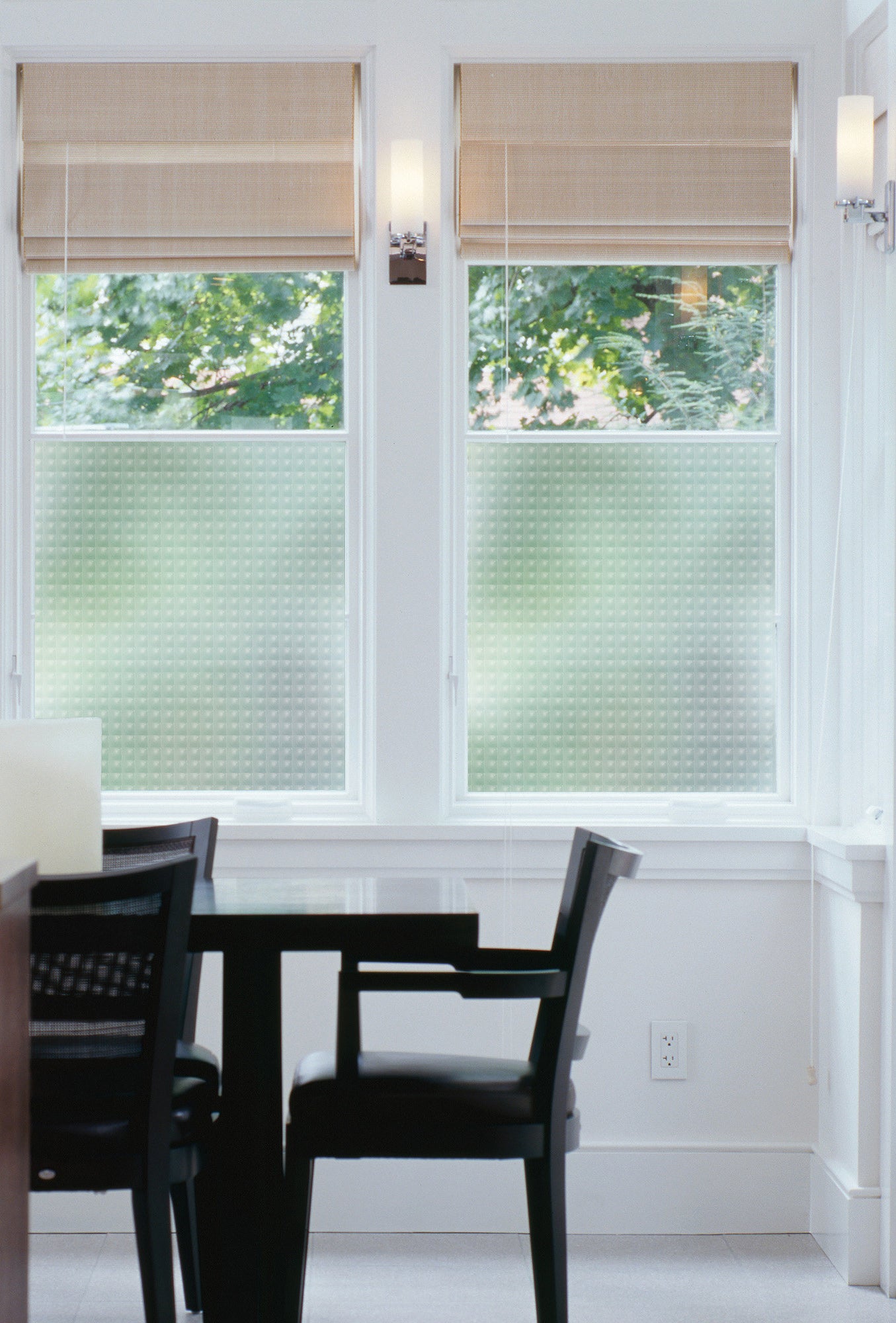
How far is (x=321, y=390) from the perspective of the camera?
3.13 meters

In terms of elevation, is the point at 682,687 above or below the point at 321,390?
below

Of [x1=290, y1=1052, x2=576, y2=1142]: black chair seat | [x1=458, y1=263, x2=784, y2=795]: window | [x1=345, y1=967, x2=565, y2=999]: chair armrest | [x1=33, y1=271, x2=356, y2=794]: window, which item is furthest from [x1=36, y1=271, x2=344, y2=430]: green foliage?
[x1=290, y1=1052, x2=576, y2=1142]: black chair seat

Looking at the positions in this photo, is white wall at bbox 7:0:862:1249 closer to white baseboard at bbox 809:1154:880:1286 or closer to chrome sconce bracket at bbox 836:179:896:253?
white baseboard at bbox 809:1154:880:1286

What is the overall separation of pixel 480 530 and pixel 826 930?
1294 millimetres

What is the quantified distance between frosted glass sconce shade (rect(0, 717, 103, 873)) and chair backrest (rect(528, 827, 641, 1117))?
0.80 metres

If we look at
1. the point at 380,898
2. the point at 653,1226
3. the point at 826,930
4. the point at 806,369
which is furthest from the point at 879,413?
the point at 653,1226

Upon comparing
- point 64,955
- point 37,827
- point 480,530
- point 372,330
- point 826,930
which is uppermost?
point 372,330

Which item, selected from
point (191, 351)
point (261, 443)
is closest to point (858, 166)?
point (261, 443)

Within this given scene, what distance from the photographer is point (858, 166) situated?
272 cm

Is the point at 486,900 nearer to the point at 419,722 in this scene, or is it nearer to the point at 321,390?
the point at 419,722

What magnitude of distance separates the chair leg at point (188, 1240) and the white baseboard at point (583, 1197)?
0.48 meters

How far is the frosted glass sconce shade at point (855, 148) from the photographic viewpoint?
2713 millimetres

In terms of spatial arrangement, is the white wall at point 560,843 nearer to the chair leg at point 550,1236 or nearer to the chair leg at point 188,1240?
the chair leg at point 188,1240

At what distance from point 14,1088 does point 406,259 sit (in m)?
2.17
